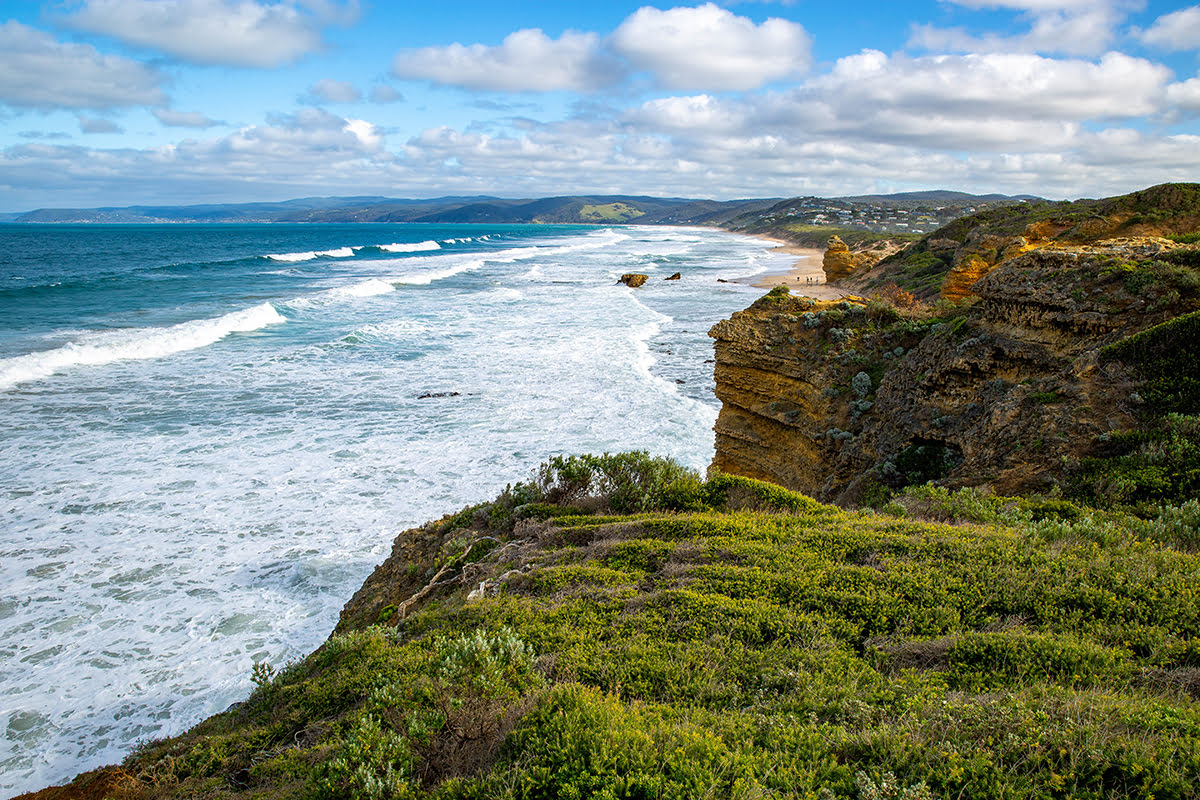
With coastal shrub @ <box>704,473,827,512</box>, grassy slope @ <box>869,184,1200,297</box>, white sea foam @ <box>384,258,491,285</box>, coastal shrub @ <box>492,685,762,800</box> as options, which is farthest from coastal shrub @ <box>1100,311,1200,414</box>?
white sea foam @ <box>384,258,491,285</box>

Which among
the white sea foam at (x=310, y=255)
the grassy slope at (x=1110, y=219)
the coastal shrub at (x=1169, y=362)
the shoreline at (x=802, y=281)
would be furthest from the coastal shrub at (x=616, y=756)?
the white sea foam at (x=310, y=255)

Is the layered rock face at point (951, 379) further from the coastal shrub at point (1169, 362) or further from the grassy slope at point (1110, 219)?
the grassy slope at point (1110, 219)

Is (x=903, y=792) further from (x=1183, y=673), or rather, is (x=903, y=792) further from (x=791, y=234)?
(x=791, y=234)

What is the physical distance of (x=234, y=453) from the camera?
51.4ft

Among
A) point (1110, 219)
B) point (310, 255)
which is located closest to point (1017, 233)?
point (1110, 219)

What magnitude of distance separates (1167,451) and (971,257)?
2220cm

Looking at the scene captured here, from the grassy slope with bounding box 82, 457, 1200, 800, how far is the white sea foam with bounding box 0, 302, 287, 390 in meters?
23.8

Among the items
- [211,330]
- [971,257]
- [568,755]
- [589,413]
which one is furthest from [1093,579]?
[211,330]

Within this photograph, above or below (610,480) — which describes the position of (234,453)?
below

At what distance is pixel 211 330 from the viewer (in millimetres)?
30859

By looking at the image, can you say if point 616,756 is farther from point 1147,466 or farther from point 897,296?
point 897,296

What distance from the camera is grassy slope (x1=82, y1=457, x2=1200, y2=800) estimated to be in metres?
3.33

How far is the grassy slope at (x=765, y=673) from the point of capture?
3.33 meters

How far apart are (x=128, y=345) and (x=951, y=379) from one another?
102 feet
